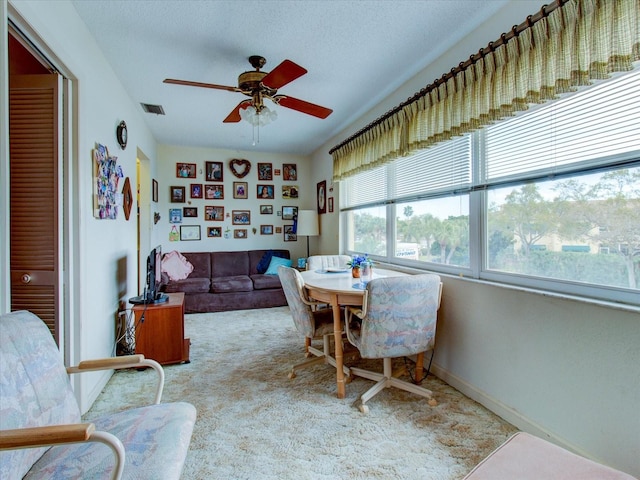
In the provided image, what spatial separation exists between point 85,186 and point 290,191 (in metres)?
3.91

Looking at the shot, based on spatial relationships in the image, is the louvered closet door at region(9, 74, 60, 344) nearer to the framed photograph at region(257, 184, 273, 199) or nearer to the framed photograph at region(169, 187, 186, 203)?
the framed photograph at region(169, 187, 186, 203)

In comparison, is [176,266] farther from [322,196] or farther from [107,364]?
[107,364]

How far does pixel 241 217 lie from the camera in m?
5.62

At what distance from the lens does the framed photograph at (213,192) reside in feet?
17.8

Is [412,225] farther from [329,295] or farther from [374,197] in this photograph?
[329,295]

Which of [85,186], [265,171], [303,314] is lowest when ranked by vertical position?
[303,314]

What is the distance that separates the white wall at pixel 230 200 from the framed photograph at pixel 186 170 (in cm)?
5

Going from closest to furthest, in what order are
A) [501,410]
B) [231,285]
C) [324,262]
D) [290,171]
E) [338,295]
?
[501,410] < [338,295] < [324,262] < [231,285] < [290,171]

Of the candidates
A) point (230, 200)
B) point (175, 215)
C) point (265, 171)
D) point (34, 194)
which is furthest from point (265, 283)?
point (34, 194)

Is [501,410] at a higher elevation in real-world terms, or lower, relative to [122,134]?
lower

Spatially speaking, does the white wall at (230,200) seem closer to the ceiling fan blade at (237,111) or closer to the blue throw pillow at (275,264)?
the blue throw pillow at (275,264)

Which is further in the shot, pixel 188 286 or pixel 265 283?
pixel 265 283

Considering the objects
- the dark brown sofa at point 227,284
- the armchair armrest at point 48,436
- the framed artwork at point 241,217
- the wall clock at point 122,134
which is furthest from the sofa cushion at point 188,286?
the armchair armrest at point 48,436

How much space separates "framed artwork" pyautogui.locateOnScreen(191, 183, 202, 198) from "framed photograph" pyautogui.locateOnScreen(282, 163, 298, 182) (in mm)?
1405
